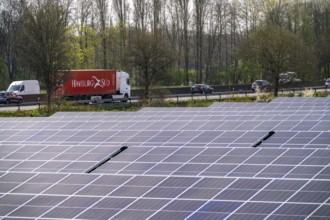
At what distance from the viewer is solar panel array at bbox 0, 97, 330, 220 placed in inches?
566

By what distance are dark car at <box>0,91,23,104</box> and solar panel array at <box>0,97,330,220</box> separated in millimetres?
34981

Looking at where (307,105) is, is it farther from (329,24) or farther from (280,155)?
(329,24)

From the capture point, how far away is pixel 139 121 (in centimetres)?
2812

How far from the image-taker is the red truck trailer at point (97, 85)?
6562 centimetres

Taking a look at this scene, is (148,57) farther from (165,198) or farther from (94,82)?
(165,198)

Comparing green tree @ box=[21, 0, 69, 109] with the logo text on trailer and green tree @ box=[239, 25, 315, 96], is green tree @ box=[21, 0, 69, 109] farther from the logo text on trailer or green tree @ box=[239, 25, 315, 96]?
green tree @ box=[239, 25, 315, 96]

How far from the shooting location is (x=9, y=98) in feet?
204

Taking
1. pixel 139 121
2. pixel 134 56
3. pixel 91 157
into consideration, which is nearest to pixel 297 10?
pixel 134 56

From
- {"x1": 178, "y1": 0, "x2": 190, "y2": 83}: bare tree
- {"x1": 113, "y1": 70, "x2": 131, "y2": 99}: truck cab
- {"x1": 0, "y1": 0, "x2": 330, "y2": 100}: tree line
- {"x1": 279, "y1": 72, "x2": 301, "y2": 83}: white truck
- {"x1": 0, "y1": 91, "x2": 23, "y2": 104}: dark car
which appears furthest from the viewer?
{"x1": 178, "y1": 0, "x2": 190, "y2": 83}: bare tree

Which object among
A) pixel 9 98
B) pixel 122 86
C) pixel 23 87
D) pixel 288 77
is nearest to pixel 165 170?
pixel 9 98

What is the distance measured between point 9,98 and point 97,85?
9045 millimetres

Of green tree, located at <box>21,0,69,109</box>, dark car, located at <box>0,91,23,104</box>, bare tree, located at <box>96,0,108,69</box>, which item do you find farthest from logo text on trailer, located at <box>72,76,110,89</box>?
bare tree, located at <box>96,0,108,69</box>

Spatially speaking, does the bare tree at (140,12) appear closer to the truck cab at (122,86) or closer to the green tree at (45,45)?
the truck cab at (122,86)

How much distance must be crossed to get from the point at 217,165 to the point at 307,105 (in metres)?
22.7
